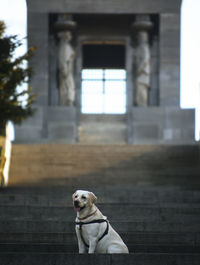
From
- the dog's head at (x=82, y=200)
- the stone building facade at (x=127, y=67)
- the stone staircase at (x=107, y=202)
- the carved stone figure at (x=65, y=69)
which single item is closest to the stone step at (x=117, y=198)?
the stone staircase at (x=107, y=202)

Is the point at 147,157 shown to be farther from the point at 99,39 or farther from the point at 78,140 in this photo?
the point at 99,39

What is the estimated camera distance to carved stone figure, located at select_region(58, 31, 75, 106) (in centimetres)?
3250

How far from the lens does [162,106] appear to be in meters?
32.1

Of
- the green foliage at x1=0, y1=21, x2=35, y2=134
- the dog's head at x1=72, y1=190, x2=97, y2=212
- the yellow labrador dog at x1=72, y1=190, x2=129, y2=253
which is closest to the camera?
the yellow labrador dog at x1=72, y1=190, x2=129, y2=253

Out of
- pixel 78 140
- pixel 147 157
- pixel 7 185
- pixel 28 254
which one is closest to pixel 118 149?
pixel 147 157

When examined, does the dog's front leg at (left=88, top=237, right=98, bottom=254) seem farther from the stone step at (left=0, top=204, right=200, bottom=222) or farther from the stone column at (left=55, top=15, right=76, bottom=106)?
the stone column at (left=55, top=15, right=76, bottom=106)

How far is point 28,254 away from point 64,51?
24.8m

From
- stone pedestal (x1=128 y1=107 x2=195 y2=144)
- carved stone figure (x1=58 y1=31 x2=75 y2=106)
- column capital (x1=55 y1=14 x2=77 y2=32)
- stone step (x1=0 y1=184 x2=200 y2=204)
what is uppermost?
column capital (x1=55 y1=14 x2=77 y2=32)

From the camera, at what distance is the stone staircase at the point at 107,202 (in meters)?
10.2

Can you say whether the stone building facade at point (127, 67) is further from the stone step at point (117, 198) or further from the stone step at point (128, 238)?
the stone step at point (128, 238)

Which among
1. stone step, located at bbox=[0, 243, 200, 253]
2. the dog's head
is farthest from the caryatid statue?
the dog's head

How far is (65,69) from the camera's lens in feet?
107

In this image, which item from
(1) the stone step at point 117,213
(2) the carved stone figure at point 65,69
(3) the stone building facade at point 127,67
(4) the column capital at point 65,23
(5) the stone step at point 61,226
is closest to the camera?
(5) the stone step at point 61,226

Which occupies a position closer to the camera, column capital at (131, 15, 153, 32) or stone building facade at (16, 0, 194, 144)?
stone building facade at (16, 0, 194, 144)
